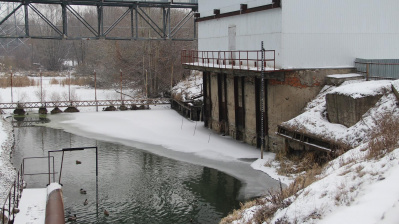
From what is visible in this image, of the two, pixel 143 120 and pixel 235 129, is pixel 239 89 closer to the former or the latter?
pixel 235 129

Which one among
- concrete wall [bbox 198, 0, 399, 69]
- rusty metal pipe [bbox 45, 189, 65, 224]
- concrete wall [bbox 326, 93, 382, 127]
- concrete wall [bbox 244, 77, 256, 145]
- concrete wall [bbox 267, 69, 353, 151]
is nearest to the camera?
rusty metal pipe [bbox 45, 189, 65, 224]

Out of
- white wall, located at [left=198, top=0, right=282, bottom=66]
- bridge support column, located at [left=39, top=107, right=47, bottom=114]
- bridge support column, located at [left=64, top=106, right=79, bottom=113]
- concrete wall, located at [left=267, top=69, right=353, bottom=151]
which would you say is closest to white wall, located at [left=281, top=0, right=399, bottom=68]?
concrete wall, located at [left=267, top=69, right=353, bottom=151]

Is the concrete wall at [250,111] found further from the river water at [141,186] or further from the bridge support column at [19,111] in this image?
the bridge support column at [19,111]

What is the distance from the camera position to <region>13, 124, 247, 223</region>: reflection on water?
16.5m

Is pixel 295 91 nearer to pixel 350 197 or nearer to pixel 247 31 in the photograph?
pixel 247 31

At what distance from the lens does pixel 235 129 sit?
29484 millimetres

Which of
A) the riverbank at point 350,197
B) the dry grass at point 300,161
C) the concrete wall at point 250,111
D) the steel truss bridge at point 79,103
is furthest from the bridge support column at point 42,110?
the riverbank at point 350,197

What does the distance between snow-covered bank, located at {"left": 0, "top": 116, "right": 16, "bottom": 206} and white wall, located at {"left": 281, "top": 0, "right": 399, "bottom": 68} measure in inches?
544

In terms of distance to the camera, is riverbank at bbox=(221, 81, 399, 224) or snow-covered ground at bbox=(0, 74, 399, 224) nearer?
riverbank at bbox=(221, 81, 399, 224)

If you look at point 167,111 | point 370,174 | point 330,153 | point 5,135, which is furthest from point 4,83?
point 370,174

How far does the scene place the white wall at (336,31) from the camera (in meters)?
23.8

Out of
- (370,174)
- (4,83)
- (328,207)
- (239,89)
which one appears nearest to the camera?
(328,207)

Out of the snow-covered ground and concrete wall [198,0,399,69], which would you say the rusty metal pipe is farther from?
concrete wall [198,0,399,69]

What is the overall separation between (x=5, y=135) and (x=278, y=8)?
743 inches
